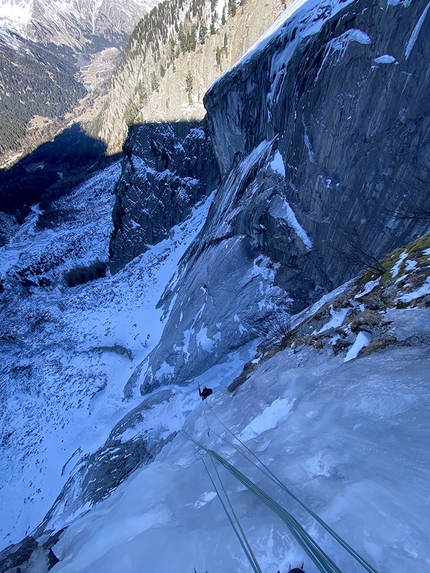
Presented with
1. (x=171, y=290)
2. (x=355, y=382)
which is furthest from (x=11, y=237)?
(x=355, y=382)

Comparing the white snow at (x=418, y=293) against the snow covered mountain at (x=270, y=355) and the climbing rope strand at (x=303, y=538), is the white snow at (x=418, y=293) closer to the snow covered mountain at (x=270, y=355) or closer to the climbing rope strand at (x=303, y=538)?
the snow covered mountain at (x=270, y=355)

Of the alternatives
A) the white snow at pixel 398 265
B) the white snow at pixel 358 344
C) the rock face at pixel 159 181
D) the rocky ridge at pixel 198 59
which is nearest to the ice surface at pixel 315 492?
the white snow at pixel 358 344

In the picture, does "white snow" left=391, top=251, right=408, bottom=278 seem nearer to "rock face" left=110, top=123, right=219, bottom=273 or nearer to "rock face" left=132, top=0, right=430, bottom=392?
"rock face" left=132, top=0, right=430, bottom=392

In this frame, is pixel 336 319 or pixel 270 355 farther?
pixel 270 355

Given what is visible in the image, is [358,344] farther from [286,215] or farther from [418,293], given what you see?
[286,215]

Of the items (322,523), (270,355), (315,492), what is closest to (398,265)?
(270,355)

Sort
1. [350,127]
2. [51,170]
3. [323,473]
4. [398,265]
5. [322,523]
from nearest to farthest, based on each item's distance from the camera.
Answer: [322,523]
[323,473]
[398,265]
[350,127]
[51,170]
